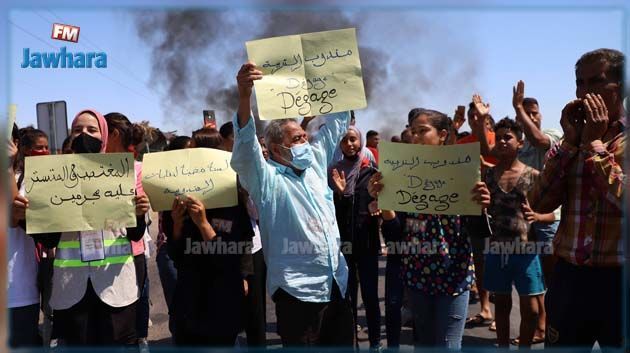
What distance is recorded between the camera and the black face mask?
3148mm

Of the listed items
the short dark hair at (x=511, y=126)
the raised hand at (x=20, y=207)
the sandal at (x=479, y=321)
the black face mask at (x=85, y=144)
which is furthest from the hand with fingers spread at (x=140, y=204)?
the sandal at (x=479, y=321)

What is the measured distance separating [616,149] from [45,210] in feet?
9.00

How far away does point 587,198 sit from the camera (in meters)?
2.81

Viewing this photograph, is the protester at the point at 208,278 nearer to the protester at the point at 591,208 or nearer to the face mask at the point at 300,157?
the face mask at the point at 300,157

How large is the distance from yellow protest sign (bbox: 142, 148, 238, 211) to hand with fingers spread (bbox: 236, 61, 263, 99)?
0.65 meters

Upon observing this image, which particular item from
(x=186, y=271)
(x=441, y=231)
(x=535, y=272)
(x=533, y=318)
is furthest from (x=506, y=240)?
(x=186, y=271)

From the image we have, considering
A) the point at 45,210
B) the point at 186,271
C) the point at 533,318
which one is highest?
the point at 45,210

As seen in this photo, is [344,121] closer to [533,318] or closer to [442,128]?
[442,128]

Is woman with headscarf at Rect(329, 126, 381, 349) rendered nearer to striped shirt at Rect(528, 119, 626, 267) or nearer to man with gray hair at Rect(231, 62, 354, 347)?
man with gray hair at Rect(231, 62, 354, 347)

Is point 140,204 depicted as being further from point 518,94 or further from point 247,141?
point 518,94

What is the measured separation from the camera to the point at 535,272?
438cm

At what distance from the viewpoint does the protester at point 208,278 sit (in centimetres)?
335

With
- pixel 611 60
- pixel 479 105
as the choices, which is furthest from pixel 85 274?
pixel 611 60

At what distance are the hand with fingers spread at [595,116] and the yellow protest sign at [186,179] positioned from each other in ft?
5.95
